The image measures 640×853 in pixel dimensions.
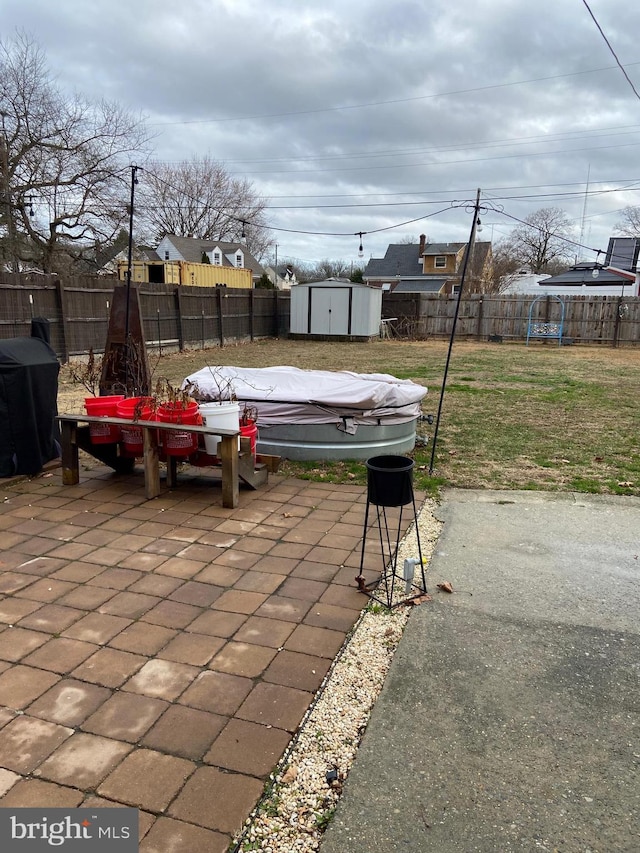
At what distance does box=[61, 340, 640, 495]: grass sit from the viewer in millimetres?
5023

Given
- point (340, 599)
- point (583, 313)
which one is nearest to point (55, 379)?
point (340, 599)

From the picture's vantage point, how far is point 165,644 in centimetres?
245

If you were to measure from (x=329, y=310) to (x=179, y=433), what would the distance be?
52.7 ft

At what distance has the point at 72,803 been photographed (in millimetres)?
1644

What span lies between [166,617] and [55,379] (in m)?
2.85

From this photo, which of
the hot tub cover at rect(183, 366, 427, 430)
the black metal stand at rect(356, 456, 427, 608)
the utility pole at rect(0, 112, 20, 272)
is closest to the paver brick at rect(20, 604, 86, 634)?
the black metal stand at rect(356, 456, 427, 608)

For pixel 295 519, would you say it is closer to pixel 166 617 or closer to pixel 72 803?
pixel 166 617

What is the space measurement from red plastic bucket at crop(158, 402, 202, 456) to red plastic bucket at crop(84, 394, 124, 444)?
0.43 metres

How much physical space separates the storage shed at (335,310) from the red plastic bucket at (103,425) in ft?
50.7

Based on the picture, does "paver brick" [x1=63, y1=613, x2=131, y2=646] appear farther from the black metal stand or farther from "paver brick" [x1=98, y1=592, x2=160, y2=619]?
the black metal stand

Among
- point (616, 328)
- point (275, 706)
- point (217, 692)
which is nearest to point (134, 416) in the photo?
point (217, 692)

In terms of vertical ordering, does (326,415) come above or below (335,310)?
below

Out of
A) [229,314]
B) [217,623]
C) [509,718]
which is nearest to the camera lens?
[509,718]

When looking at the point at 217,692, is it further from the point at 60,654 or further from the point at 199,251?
the point at 199,251
